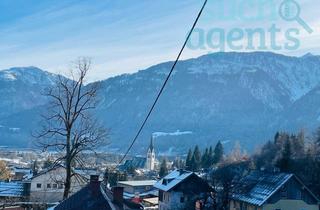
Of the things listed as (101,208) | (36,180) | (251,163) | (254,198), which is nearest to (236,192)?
(254,198)

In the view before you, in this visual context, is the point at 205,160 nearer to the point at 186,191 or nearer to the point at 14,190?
the point at 186,191

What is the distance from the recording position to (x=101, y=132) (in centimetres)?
2081

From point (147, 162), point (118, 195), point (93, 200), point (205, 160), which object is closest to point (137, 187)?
point (205, 160)

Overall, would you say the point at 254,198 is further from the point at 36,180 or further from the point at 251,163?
the point at 251,163

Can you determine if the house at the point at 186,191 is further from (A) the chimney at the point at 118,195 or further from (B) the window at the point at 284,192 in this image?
(A) the chimney at the point at 118,195

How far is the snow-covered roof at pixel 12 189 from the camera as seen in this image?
149 feet

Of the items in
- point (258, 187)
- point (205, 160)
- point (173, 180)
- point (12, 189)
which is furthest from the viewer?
point (205, 160)

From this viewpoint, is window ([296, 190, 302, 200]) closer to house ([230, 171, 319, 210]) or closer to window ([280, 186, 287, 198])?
house ([230, 171, 319, 210])

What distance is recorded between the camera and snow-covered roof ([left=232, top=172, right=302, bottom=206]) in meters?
38.6

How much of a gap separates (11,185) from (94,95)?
31.9m

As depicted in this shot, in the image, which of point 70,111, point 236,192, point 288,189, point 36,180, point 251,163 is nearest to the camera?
point 70,111

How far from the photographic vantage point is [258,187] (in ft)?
134

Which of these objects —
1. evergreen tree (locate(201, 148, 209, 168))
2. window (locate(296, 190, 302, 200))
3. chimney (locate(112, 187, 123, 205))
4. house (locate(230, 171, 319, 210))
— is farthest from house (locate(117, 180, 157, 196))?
chimney (locate(112, 187, 123, 205))

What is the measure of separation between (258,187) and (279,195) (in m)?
2.51
